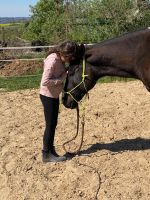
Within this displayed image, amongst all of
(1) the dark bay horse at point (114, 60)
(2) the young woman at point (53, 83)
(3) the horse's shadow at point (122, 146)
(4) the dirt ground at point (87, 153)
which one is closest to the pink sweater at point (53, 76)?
(2) the young woman at point (53, 83)

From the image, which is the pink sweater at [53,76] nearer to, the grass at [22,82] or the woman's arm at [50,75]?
the woman's arm at [50,75]

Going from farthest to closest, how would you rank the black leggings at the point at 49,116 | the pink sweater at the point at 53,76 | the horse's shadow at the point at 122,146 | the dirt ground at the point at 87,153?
the horse's shadow at the point at 122,146 < the black leggings at the point at 49,116 < the pink sweater at the point at 53,76 < the dirt ground at the point at 87,153

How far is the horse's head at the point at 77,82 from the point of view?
17.8 ft

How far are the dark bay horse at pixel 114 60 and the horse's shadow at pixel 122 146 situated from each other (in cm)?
107

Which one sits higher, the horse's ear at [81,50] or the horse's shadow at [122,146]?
the horse's ear at [81,50]

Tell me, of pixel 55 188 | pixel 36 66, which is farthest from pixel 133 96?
pixel 36 66

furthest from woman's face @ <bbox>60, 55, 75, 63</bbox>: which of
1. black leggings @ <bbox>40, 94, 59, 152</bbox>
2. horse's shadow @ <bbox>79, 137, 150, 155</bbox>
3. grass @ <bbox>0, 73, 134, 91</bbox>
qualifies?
grass @ <bbox>0, 73, 134, 91</bbox>

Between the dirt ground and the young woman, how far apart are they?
23cm

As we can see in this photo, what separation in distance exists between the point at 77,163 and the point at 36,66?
32.9 ft

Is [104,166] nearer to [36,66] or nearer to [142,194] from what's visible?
[142,194]

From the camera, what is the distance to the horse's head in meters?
5.43

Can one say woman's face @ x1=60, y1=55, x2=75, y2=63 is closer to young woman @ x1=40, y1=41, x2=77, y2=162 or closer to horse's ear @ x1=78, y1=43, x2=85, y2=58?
young woman @ x1=40, y1=41, x2=77, y2=162

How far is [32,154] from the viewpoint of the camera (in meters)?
6.12

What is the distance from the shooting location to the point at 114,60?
5.43 meters
